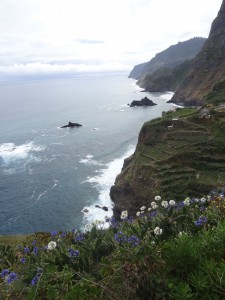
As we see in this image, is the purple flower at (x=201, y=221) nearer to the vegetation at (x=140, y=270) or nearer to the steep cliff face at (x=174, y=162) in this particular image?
the vegetation at (x=140, y=270)

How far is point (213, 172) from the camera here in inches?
1772

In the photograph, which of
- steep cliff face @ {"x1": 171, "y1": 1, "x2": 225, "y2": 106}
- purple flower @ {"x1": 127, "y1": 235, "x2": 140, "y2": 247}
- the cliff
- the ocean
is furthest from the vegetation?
steep cliff face @ {"x1": 171, "y1": 1, "x2": 225, "y2": 106}

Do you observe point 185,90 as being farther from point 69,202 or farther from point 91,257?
point 91,257

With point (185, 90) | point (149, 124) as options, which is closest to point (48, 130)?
point (149, 124)

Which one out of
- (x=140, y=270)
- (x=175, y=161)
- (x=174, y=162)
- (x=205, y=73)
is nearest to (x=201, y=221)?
(x=140, y=270)

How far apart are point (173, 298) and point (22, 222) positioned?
43.8 metres

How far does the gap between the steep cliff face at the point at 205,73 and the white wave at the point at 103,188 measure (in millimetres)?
74365

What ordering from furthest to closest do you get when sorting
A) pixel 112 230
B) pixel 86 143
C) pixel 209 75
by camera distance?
pixel 209 75
pixel 86 143
pixel 112 230

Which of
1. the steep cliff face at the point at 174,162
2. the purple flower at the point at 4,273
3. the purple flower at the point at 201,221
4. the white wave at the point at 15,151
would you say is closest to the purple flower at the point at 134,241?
the purple flower at the point at 201,221

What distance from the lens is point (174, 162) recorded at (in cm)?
4950

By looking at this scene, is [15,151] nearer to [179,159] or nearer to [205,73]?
[179,159]

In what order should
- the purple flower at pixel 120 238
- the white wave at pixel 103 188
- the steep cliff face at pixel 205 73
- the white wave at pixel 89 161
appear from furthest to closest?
the steep cliff face at pixel 205 73, the white wave at pixel 89 161, the white wave at pixel 103 188, the purple flower at pixel 120 238

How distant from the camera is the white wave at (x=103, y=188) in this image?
152 feet

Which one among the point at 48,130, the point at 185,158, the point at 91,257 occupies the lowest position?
the point at 48,130
